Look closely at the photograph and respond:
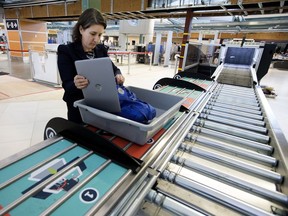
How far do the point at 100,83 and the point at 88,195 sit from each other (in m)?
0.52

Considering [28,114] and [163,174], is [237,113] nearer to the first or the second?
[163,174]

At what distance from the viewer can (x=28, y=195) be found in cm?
59

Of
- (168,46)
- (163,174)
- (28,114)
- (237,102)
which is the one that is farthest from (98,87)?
(168,46)

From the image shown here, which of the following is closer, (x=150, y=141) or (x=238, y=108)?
(x=150, y=141)

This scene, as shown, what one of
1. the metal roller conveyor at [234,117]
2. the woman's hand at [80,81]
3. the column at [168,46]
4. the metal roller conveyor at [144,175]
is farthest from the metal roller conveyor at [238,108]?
the column at [168,46]

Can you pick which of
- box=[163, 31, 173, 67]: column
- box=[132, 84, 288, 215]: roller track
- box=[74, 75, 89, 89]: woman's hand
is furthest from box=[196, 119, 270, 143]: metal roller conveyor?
box=[163, 31, 173, 67]: column

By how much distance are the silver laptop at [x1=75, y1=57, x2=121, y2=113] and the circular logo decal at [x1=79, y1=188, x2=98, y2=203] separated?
447 millimetres

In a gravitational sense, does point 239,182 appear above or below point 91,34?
below

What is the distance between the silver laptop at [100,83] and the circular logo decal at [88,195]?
447 mm

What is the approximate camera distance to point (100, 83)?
2.91 ft

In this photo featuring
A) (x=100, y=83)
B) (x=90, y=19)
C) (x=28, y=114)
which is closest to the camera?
(x=100, y=83)

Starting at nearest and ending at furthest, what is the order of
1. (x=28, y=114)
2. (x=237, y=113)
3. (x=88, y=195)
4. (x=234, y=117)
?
(x=88, y=195) < (x=234, y=117) < (x=237, y=113) < (x=28, y=114)

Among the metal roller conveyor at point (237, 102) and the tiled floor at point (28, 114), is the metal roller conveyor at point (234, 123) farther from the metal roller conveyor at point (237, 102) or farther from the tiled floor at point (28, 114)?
the tiled floor at point (28, 114)

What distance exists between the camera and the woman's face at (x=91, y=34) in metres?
1.20
